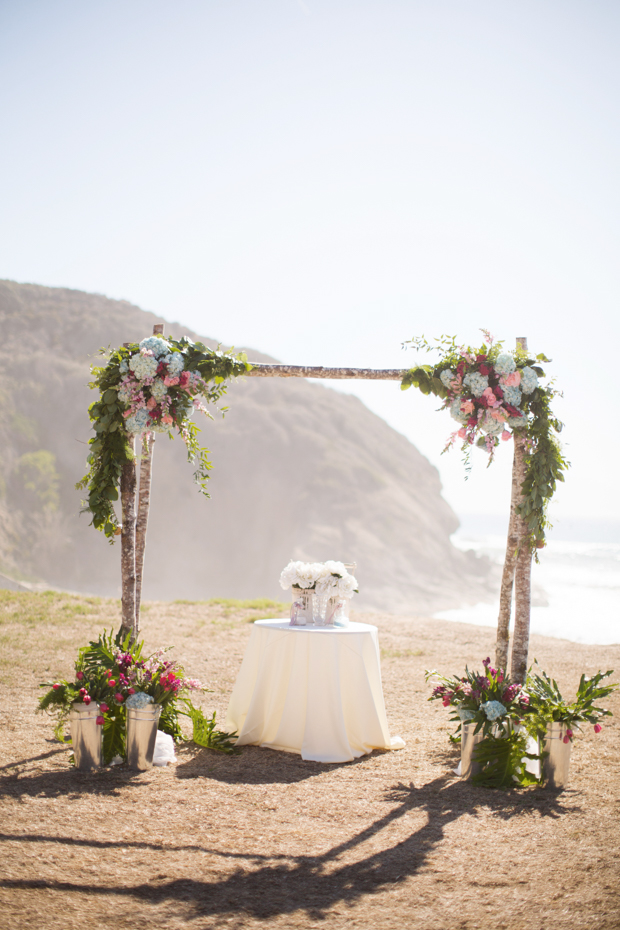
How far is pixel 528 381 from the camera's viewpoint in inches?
201

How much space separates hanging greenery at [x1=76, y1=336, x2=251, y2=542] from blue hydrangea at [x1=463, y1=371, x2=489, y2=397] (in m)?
1.91

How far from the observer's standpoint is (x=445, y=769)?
482 centimetres

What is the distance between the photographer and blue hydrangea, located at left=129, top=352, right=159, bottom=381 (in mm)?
4949

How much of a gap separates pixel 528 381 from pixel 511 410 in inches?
10.0

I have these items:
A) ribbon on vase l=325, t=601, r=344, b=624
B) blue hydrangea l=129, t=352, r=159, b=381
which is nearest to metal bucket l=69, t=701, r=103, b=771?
ribbon on vase l=325, t=601, r=344, b=624

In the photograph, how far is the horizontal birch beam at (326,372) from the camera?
216 inches

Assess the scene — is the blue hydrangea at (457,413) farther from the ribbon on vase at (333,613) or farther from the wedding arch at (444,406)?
the ribbon on vase at (333,613)

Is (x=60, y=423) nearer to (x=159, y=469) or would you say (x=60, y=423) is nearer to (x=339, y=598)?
(x=159, y=469)

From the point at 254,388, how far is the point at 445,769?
1585 inches

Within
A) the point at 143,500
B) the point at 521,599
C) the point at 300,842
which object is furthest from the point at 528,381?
the point at 300,842

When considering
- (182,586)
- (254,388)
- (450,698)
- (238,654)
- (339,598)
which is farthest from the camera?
(254,388)

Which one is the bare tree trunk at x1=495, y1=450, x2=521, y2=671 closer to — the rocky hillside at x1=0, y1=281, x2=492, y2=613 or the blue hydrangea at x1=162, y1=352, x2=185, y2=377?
the blue hydrangea at x1=162, y1=352, x2=185, y2=377

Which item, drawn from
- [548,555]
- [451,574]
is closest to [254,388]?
[451,574]

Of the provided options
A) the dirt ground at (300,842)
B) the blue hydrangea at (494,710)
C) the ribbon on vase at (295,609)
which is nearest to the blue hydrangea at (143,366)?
the ribbon on vase at (295,609)
